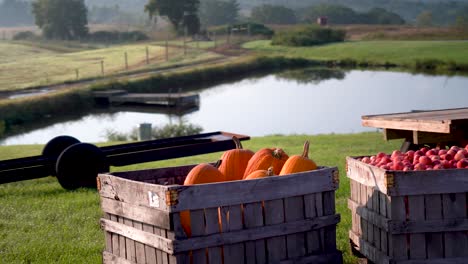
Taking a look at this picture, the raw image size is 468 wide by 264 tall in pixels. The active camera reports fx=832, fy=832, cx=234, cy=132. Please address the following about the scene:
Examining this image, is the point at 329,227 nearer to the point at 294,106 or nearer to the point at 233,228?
the point at 233,228

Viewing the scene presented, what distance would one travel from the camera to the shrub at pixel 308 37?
275ft

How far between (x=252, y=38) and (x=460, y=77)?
146 ft

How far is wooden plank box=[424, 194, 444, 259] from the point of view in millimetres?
6625

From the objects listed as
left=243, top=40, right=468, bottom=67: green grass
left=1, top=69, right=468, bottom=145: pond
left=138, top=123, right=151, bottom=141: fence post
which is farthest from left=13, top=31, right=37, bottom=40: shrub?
left=138, top=123, right=151, bottom=141: fence post

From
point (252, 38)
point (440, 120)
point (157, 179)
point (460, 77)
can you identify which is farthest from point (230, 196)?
point (252, 38)

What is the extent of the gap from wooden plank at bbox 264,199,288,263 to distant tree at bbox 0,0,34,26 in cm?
16220

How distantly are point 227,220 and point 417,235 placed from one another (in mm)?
1572

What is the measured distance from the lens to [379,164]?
7.23m

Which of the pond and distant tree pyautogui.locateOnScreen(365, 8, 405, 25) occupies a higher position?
distant tree pyautogui.locateOnScreen(365, 8, 405, 25)

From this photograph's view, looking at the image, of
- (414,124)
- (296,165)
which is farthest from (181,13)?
(296,165)

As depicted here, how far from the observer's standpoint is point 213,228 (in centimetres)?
625

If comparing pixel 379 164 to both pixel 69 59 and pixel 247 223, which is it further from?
pixel 69 59

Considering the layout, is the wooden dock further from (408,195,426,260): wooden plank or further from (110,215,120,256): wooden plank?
(408,195,426,260): wooden plank

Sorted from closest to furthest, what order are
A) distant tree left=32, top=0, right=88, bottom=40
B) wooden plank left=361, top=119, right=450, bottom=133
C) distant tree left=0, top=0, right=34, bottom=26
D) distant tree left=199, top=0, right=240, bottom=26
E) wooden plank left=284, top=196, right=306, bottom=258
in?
1. wooden plank left=284, top=196, right=306, bottom=258
2. wooden plank left=361, top=119, right=450, bottom=133
3. distant tree left=32, top=0, right=88, bottom=40
4. distant tree left=199, top=0, right=240, bottom=26
5. distant tree left=0, top=0, right=34, bottom=26
